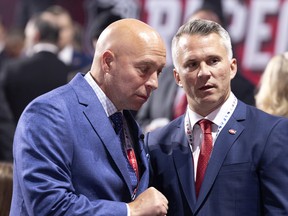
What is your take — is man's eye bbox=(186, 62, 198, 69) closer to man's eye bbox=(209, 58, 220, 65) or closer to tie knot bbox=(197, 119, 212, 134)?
man's eye bbox=(209, 58, 220, 65)

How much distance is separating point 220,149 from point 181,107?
7.60ft

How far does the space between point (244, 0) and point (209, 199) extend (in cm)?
539

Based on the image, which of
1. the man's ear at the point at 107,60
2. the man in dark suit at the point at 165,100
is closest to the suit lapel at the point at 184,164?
the man's ear at the point at 107,60

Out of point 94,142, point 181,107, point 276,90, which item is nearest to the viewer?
point 94,142

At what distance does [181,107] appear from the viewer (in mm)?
6238

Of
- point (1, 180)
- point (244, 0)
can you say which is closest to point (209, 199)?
point (1, 180)

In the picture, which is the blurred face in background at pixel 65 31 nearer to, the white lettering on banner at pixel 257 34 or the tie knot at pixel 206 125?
the white lettering on banner at pixel 257 34

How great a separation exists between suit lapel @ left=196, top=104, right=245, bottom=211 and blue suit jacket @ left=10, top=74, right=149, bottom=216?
0.89 feet

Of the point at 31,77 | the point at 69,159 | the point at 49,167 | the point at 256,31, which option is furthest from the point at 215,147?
the point at 256,31

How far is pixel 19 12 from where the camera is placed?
1141 cm

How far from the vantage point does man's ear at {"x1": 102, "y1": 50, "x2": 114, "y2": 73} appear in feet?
12.3

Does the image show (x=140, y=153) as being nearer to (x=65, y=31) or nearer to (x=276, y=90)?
(x=276, y=90)

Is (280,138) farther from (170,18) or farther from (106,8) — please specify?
(106,8)

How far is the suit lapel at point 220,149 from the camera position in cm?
388
